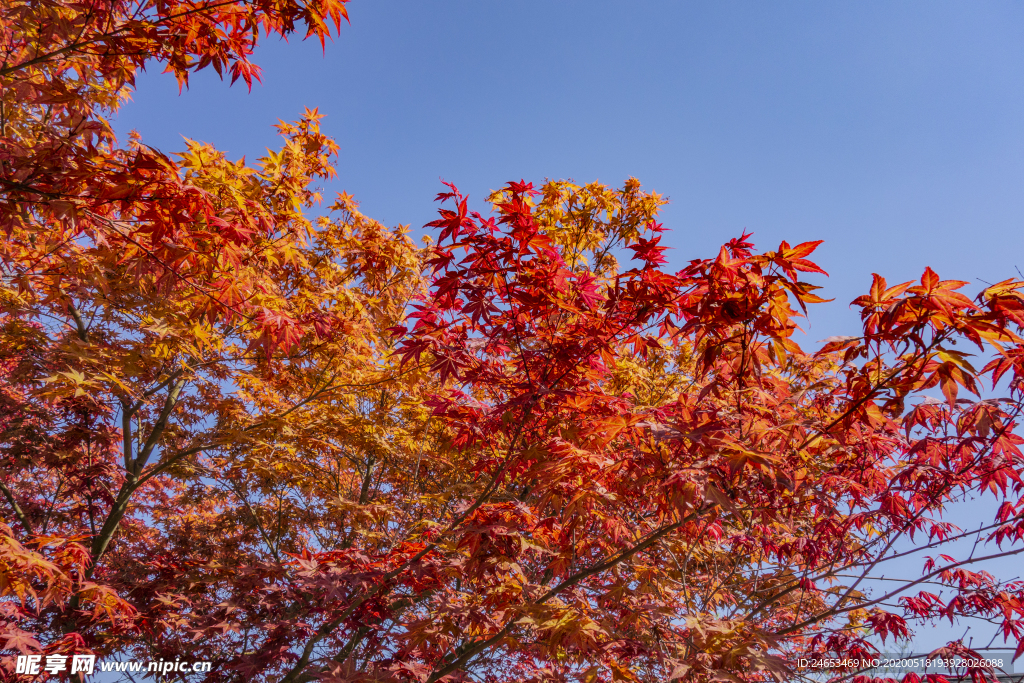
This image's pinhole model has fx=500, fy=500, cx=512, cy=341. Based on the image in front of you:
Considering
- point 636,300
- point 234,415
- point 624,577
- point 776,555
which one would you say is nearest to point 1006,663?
point 776,555

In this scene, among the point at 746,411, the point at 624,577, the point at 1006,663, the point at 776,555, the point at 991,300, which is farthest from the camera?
the point at 1006,663

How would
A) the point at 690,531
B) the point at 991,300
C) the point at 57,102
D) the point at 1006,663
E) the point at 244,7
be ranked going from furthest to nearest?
the point at 1006,663 → the point at 690,531 → the point at 244,7 → the point at 57,102 → the point at 991,300

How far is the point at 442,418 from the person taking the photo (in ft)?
10.7

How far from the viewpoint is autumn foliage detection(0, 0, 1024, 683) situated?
7.99 ft

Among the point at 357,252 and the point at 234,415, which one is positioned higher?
the point at 357,252

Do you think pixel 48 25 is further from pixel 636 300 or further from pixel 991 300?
pixel 991 300

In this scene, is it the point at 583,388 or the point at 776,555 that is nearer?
the point at 583,388

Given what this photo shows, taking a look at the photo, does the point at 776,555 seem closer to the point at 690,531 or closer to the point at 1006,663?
the point at 690,531

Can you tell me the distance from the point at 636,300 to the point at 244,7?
3.11m

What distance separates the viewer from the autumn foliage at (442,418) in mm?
2436

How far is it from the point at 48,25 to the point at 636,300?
3.80 metres

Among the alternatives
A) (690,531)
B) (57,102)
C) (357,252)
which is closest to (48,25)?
(57,102)

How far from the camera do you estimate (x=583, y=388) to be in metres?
3.03

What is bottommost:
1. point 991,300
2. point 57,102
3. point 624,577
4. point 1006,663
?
point 1006,663
